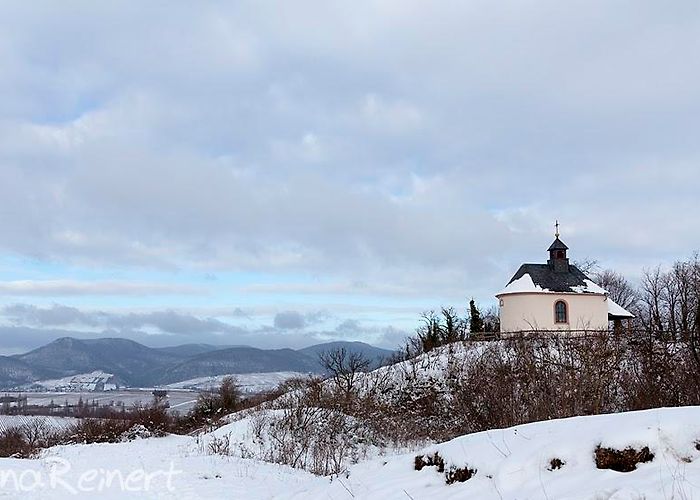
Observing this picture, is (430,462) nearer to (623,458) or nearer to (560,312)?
(623,458)

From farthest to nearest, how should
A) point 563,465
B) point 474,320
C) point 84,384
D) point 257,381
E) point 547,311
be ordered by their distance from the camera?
1. point 84,384
2. point 257,381
3. point 474,320
4. point 547,311
5. point 563,465

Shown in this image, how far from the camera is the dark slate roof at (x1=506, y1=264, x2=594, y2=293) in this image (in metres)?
37.5

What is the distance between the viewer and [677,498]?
17.2 ft

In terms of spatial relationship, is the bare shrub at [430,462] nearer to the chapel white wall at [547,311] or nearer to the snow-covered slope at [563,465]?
the snow-covered slope at [563,465]

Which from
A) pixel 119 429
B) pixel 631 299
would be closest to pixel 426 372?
pixel 119 429

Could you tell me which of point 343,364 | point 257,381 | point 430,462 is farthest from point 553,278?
point 257,381

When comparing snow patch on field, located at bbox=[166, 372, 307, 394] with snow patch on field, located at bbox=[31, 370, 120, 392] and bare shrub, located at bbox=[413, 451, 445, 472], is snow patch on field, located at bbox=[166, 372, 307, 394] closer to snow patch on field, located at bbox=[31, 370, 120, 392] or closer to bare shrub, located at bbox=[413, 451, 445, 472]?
bare shrub, located at bbox=[413, 451, 445, 472]

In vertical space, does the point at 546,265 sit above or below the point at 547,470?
above

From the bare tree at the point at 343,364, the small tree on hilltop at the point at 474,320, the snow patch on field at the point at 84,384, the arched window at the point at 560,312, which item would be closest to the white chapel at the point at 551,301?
the arched window at the point at 560,312

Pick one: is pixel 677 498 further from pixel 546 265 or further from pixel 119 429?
pixel 546 265

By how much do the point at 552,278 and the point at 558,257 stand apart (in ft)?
7.12

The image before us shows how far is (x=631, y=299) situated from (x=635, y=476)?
207 ft

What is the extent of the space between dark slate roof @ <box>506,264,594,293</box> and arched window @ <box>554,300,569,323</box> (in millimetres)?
719

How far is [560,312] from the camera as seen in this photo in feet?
123
